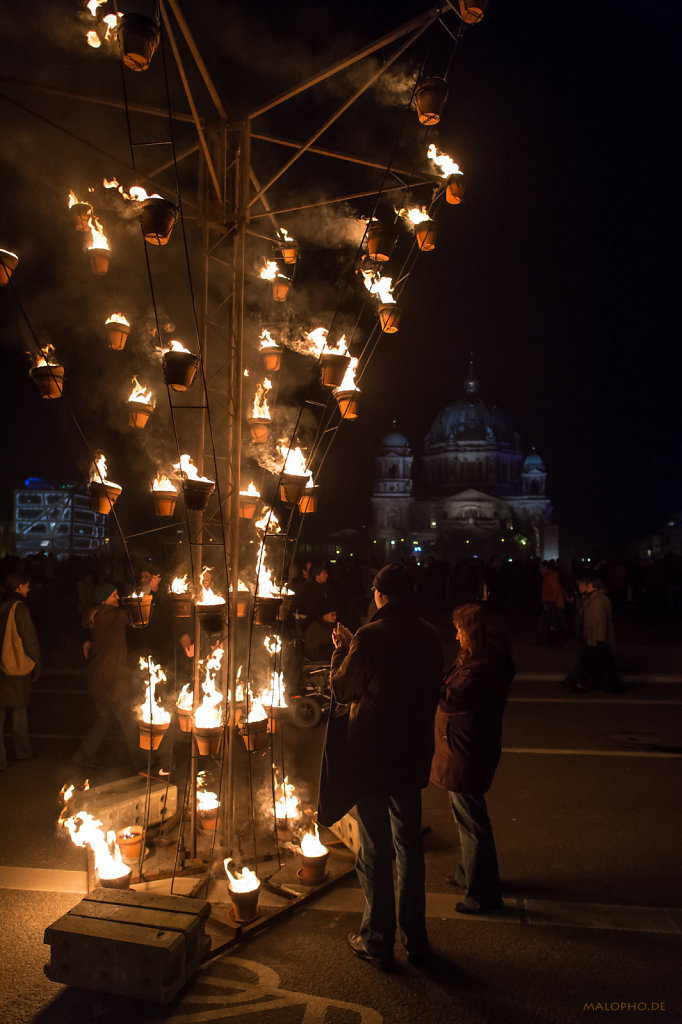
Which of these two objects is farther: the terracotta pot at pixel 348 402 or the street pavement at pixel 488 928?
the terracotta pot at pixel 348 402

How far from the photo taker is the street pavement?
126 inches

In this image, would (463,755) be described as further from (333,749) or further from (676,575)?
(676,575)

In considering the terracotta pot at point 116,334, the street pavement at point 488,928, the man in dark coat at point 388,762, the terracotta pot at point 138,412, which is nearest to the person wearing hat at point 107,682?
the street pavement at point 488,928

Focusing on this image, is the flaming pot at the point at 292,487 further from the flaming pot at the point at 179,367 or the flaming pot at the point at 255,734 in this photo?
the flaming pot at the point at 255,734

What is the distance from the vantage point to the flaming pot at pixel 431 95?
434 cm

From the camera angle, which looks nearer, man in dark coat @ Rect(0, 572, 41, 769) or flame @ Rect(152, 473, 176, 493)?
flame @ Rect(152, 473, 176, 493)

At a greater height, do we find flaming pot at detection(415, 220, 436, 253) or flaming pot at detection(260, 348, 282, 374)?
flaming pot at detection(415, 220, 436, 253)

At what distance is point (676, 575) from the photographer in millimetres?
19250

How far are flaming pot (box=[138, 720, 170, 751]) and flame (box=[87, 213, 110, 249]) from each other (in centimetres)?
328

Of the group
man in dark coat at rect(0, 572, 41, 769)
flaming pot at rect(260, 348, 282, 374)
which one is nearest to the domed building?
man in dark coat at rect(0, 572, 41, 769)

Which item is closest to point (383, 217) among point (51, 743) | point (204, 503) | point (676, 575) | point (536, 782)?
point (204, 503)

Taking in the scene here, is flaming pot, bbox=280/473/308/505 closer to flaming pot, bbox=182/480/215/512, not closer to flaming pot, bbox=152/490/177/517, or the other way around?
flaming pot, bbox=182/480/215/512

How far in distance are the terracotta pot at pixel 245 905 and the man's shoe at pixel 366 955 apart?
57 centimetres

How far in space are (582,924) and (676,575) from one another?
17.3 m
